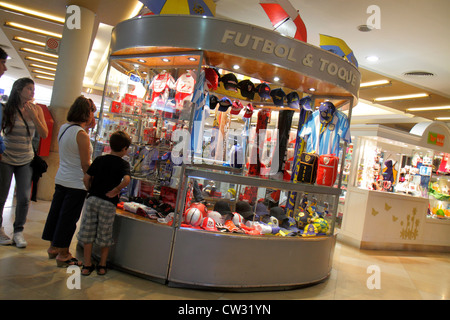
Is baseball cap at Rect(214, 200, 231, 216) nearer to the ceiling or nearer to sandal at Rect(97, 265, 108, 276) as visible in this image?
sandal at Rect(97, 265, 108, 276)

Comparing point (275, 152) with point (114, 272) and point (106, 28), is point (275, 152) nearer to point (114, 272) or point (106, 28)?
point (114, 272)

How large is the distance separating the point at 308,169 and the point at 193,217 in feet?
5.09

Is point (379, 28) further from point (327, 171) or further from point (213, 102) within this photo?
point (213, 102)

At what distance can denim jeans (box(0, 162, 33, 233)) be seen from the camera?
3.27 m

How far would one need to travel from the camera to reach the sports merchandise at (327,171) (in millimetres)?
4156

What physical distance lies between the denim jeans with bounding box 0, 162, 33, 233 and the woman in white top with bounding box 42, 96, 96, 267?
1.61ft

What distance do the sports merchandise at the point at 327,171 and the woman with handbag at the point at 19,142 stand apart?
3166 mm

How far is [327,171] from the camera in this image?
13.7 feet

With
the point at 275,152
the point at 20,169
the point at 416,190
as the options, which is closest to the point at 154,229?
the point at 20,169

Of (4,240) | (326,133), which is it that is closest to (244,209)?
(326,133)

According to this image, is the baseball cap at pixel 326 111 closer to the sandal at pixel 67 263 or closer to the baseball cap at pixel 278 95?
the baseball cap at pixel 278 95

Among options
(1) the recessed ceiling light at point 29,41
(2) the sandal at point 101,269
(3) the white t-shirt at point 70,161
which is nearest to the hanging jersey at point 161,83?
(3) the white t-shirt at point 70,161

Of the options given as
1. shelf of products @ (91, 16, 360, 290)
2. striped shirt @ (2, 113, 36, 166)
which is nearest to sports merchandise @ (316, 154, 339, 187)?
shelf of products @ (91, 16, 360, 290)
